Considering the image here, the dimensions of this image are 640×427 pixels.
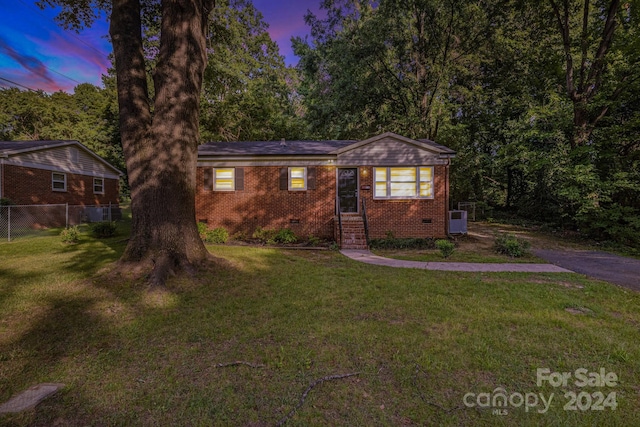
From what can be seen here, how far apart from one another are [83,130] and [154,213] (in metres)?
31.7

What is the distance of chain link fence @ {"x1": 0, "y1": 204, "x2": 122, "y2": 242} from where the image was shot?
1037 centimetres

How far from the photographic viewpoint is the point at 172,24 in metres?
5.61

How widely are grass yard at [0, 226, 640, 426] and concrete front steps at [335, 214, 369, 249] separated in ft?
13.5

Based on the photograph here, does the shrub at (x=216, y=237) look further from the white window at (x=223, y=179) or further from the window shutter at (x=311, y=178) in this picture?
the window shutter at (x=311, y=178)

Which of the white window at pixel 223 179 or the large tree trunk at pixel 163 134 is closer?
the large tree trunk at pixel 163 134

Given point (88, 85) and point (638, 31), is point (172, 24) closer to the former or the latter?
point (638, 31)

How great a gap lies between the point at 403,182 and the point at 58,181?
61.3 feet

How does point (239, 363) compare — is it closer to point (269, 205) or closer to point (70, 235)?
point (269, 205)

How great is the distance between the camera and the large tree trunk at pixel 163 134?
5395 mm

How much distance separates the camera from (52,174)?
1512 centimetres

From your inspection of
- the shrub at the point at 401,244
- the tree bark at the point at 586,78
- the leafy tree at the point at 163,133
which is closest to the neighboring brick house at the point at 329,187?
the shrub at the point at 401,244

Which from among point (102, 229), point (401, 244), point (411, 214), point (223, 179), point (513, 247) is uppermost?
point (223, 179)

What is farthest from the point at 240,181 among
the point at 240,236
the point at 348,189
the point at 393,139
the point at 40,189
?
the point at 40,189

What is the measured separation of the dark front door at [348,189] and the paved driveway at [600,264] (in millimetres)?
6346
